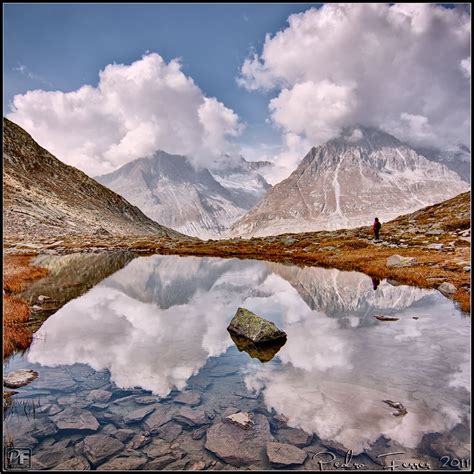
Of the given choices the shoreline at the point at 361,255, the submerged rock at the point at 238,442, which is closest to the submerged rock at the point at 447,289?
the shoreline at the point at 361,255

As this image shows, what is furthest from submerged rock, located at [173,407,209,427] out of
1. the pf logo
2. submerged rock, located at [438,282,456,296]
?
submerged rock, located at [438,282,456,296]

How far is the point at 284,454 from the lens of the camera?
9.16 meters

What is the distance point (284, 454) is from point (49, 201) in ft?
412

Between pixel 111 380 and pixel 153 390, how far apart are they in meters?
1.81

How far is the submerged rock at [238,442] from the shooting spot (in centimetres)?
912

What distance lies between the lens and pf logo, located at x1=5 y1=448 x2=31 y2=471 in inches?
343

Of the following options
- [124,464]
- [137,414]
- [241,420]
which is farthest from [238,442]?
[137,414]

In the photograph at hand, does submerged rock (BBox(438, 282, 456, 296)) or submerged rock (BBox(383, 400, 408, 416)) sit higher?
submerged rock (BBox(438, 282, 456, 296))

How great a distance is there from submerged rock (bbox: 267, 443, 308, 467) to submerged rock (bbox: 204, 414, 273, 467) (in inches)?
8.6

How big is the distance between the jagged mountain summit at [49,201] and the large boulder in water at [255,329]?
3289 inches

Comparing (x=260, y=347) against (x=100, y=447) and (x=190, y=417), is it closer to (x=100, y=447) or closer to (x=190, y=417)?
(x=190, y=417)

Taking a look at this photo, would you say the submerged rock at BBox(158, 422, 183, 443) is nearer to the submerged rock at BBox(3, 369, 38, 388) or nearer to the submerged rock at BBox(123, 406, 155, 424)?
the submerged rock at BBox(123, 406, 155, 424)

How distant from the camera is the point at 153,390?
12664 mm

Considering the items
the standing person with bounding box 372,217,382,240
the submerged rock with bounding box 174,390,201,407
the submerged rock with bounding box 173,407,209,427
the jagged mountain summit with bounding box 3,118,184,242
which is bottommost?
the submerged rock with bounding box 173,407,209,427
